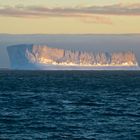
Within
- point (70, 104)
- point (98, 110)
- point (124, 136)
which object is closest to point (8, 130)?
point (124, 136)

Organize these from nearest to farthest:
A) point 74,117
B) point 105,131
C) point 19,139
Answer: point 19,139, point 105,131, point 74,117

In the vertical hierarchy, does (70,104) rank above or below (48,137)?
below

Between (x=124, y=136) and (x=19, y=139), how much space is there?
5172 millimetres

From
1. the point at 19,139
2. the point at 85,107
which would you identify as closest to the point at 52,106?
the point at 85,107

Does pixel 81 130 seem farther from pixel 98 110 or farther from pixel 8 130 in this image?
pixel 98 110

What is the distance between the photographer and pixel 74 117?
46188mm

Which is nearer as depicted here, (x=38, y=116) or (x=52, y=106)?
(x=38, y=116)

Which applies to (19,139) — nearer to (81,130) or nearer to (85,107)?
(81,130)

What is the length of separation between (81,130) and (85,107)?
1505cm

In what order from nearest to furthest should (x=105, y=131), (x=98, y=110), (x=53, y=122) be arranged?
(x=105, y=131) < (x=53, y=122) < (x=98, y=110)

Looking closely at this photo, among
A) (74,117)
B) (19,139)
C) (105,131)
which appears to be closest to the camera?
(19,139)

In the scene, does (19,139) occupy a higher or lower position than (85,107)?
higher

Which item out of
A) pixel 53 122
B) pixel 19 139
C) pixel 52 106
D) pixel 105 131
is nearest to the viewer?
pixel 19 139

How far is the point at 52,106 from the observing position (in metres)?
54.8
